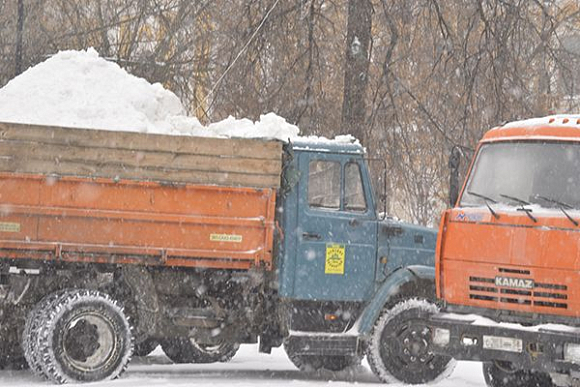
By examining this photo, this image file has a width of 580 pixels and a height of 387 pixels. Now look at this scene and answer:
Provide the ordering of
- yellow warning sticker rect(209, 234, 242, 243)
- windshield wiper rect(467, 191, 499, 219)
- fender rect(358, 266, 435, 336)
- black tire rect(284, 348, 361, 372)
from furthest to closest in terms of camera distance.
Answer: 1. black tire rect(284, 348, 361, 372)
2. fender rect(358, 266, 435, 336)
3. yellow warning sticker rect(209, 234, 242, 243)
4. windshield wiper rect(467, 191, 499, 219)

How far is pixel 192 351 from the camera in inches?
519

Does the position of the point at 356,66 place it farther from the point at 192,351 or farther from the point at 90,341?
the point at 90,341

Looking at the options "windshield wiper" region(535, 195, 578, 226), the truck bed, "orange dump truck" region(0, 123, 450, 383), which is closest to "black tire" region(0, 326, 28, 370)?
A: "orange dump truck" region(0, 123, 450, 383)

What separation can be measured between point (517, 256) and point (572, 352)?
39.5 inches

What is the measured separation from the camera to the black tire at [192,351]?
1315 cm

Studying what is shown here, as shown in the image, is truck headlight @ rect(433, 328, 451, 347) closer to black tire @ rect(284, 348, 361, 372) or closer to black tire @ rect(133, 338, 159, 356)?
black tire @ rect(284, 348, 361, 372)

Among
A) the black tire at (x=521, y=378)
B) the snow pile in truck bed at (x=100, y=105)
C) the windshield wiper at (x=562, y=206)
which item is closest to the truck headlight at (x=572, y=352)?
the windshield wiper at (x=562, y=206)

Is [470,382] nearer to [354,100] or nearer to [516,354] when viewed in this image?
[516,354]

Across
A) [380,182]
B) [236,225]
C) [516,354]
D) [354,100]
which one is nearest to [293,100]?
[354,100]

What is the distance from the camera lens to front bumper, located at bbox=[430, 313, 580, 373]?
29.7 ft

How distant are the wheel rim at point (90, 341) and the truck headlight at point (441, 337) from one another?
3.21m

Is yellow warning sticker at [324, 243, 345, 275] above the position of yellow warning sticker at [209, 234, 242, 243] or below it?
below

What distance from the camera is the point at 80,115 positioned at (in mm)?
12086

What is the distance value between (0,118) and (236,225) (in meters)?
3.01
